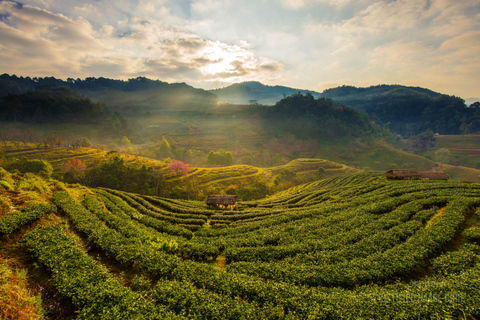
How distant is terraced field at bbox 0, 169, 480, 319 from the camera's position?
9.97 meters

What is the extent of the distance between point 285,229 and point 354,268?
9.95m

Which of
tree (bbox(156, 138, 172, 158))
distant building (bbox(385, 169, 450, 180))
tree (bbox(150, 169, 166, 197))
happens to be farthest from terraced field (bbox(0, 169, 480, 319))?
tree (bbox(156, 138, 172, 158))

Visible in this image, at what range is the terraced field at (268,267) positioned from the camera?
32.7ft

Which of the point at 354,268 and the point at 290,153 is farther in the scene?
the point at 290,153

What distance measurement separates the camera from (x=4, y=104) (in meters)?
144

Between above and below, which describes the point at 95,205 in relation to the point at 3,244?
below

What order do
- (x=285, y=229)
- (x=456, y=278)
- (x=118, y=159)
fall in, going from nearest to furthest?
(x=456, y=278), (x=285, y=229), (x=118, y=159)

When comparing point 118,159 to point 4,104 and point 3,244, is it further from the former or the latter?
point 4,104

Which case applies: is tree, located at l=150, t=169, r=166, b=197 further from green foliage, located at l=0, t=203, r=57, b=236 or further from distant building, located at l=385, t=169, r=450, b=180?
distant building, located at l=385, t=169, r=450, b=180

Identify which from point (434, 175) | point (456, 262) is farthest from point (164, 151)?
point (456, 262)

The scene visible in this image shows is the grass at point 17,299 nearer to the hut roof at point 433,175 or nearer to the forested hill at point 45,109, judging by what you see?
the hut roof at point 433,175

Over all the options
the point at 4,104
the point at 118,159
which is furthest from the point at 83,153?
the point at 4,104

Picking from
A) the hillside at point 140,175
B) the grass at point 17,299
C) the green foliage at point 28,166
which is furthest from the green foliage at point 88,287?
the green foliage at point 28,166

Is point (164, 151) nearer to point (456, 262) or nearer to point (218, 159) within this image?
point (218, 159)
